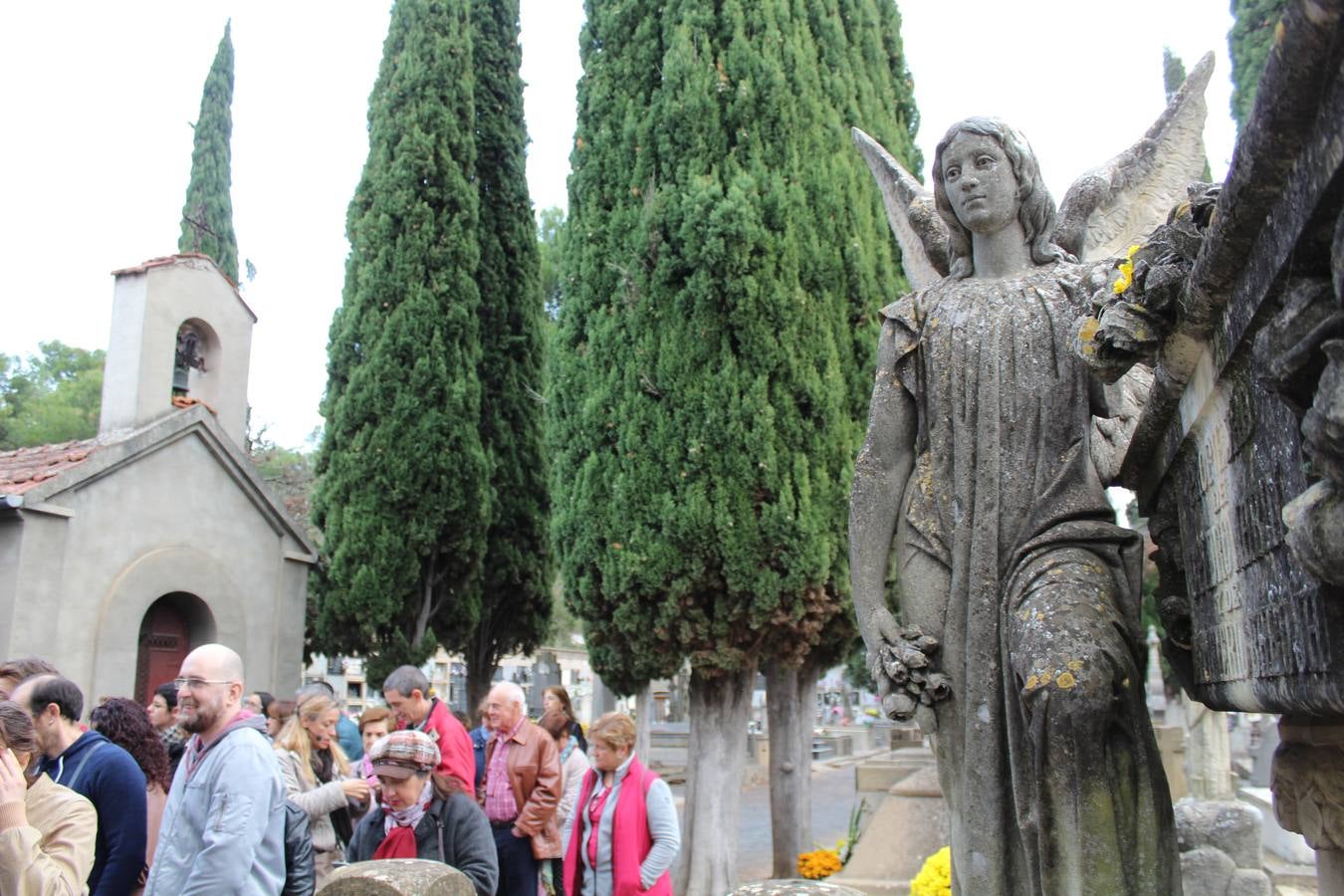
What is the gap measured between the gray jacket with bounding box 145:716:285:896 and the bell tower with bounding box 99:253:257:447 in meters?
8.73

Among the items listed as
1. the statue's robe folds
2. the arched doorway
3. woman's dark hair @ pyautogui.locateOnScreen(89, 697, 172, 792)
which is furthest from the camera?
the arched doorway

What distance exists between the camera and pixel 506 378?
15945mm

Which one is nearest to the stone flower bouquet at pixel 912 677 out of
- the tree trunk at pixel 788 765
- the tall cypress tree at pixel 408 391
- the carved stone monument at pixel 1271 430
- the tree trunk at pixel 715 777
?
the carved stone monument at pixel 1271 430

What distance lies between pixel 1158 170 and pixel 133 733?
488 centimetres

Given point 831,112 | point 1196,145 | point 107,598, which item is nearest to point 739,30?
point 831,112

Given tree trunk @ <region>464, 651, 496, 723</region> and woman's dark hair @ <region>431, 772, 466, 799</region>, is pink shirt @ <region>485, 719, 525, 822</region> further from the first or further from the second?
tree trunk @ <region>464, 651, 496, 723</region>

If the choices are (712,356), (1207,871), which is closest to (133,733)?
(1207,871)

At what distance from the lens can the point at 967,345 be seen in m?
3.22

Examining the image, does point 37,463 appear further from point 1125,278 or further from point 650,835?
point 1125,278

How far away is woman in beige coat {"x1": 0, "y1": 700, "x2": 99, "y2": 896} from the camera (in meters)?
3.29

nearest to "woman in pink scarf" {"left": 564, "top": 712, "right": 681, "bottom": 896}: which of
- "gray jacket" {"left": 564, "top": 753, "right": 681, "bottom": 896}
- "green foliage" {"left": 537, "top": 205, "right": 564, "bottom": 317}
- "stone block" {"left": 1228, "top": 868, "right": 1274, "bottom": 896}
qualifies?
"gray jacket" {"left": 564, "top": 753, "right": 681, "bottom": 896}

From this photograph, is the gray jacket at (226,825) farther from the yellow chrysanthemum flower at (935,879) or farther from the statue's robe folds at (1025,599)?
the yellow chrysanthemum flower at (935,879)

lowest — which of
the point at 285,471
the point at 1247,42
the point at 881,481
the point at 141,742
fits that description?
the point at 141,742

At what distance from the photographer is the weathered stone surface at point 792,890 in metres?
3.29
